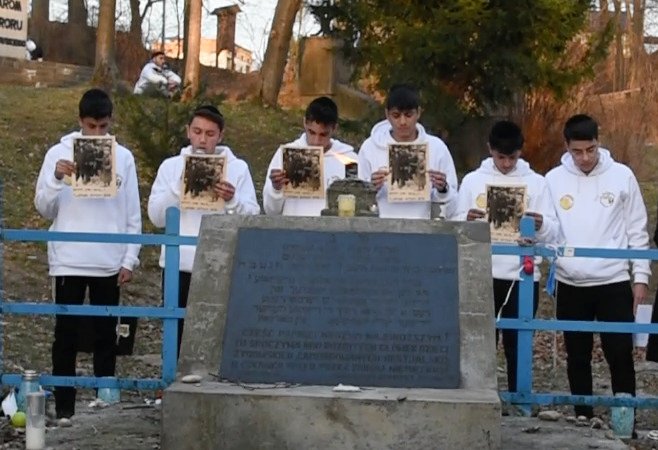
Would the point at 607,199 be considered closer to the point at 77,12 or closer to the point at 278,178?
the point at 278,178

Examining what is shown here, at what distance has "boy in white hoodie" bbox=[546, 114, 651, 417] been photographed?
809cm

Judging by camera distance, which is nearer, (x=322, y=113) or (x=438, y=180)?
(x=438, y=180)

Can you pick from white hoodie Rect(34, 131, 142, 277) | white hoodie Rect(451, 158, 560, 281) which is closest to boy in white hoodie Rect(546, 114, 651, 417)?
white hoodie Rect(451, 158, 560, 281)

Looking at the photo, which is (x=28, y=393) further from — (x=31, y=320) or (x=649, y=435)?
(x=31, y=320)

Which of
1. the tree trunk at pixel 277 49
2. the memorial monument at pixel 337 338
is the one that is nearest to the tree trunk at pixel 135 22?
the tree trunk at pixel 277 49

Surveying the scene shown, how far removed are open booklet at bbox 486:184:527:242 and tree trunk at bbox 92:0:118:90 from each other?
15.9 m

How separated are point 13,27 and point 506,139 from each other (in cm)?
302

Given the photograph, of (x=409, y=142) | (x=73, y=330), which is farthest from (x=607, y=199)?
(x=73, y=330)

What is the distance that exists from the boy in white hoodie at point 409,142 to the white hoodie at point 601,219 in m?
0.70

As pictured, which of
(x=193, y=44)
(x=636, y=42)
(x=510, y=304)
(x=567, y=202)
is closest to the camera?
(x=567, y=202)

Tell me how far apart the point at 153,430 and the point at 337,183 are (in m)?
1.74

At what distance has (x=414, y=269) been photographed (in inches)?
276

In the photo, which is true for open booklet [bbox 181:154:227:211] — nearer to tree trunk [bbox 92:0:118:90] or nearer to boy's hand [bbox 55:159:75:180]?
boy's hand [bbox 55:159:75:180]

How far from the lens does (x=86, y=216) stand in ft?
26.6
